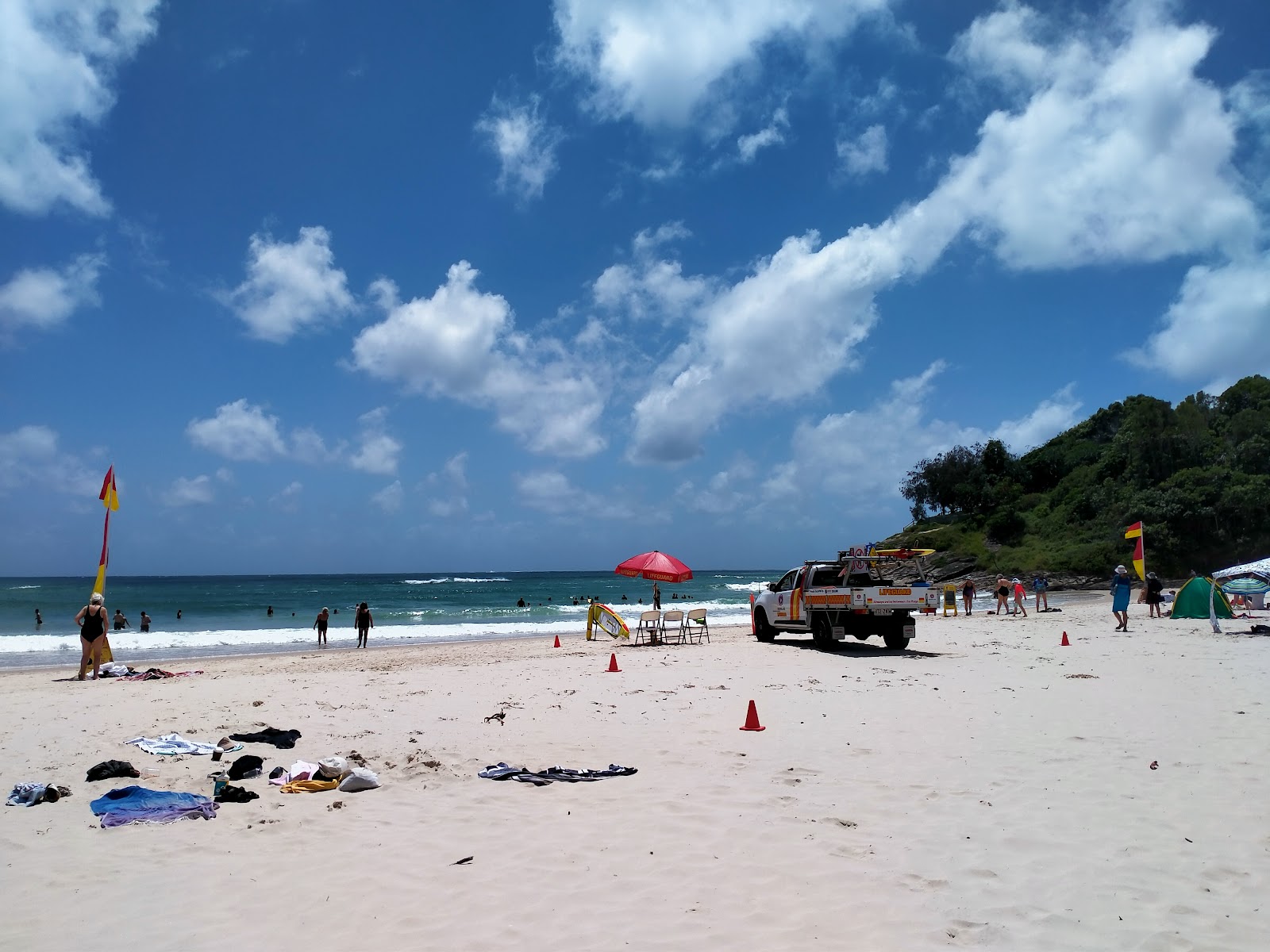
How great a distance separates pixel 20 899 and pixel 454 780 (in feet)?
10.3

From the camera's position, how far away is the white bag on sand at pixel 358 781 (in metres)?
6.77

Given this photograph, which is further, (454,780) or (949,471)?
(949,471)

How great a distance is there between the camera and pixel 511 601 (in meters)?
67.5

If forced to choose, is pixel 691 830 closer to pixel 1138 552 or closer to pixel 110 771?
pixel 110 771

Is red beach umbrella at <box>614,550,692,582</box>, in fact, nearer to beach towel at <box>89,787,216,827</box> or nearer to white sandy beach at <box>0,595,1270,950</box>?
white sandy beach at <box>0,595,1270,950</box>

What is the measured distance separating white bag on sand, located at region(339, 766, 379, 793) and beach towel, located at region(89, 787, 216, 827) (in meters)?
1.01

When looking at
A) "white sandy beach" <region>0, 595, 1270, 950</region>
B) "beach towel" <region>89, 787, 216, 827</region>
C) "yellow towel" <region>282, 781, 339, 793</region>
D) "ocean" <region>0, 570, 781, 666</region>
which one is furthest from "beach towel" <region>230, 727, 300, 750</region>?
"ocean" <region>0, 570, 781, 666</region>

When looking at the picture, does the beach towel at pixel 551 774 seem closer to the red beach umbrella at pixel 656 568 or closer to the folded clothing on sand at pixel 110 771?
the folded clothing on sand at pixel 110 771

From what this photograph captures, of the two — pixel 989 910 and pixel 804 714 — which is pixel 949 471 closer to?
pixel 804 714

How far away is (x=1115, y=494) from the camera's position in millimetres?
61469

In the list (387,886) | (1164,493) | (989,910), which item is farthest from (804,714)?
(1164,493)

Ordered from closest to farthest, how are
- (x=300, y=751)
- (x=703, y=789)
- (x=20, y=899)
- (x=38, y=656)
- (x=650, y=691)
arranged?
(x=20, y=899) → (x=703, y=789) → (x=300, y=751) → (x=650, y=691) → (x=38, y=656)

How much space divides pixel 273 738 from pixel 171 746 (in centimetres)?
97

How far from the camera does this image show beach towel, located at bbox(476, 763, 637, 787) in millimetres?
6910
